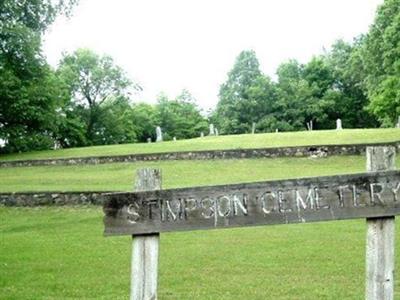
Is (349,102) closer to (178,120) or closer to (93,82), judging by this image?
(178,120)

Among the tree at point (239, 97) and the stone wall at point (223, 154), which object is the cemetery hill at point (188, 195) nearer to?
the stone wall at point (223, 154)

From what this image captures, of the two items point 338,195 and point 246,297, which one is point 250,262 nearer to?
point 246,297

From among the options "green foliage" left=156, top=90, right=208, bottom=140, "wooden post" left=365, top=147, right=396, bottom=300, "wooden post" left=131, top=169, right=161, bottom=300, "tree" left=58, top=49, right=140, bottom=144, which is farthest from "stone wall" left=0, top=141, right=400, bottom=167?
"green foliage" left=156, top=90, right=208, bottom=140

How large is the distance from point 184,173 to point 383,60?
85.5 ft

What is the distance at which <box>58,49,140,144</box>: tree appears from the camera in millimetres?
63938

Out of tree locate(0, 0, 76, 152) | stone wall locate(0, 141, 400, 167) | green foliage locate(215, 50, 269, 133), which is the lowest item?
stone wall locate(0, 141, 400, 167)

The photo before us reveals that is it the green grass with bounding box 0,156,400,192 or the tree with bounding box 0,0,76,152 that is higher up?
the tree with bounding box 0,0,76,152

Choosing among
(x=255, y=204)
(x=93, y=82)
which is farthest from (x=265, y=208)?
(x=93, y=82)

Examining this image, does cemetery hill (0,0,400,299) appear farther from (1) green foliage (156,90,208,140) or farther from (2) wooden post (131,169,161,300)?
(1) green foliage (156,90,208,140)

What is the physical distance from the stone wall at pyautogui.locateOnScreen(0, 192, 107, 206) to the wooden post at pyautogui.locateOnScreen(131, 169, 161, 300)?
14711 mm

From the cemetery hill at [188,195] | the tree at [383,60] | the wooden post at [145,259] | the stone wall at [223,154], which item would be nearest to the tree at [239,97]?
the cemetery hill at [188,195]

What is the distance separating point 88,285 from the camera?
8805 mm

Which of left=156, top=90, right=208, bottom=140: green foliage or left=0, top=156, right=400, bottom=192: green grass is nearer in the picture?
left=0, top=156, right=400, bottom=192: green grass

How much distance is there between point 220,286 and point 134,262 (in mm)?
4417
